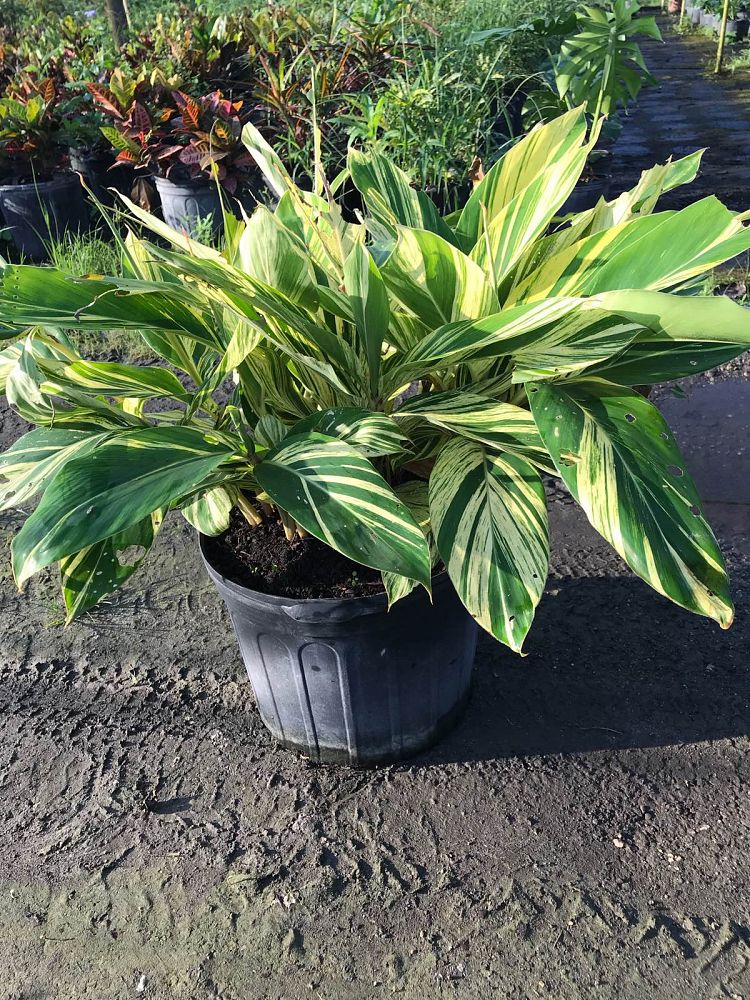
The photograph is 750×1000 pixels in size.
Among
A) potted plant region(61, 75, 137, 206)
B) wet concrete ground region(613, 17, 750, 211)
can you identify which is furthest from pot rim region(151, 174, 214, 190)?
wet concrete ground region(613, 17, 750, 211)

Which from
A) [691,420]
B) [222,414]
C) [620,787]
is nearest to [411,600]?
[222,414]

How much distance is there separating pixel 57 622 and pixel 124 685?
30 cm

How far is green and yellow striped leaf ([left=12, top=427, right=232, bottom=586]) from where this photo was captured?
35.4 inches

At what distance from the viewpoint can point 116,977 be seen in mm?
1253

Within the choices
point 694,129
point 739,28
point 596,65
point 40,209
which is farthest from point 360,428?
point 739,28

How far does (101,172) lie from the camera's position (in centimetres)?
447

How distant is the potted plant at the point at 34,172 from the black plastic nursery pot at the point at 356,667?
3.12 m

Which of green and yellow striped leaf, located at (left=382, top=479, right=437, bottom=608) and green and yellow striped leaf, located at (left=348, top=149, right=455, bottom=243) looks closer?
green and yellow striped leaf, located at (left=382, top=479, right=437, bottom=608)

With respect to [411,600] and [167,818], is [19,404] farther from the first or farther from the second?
[167,818]

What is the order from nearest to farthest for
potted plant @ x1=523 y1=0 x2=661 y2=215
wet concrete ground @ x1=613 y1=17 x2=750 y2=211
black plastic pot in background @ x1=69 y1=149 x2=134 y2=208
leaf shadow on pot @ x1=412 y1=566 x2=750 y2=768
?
leaf shadow on pot @ x1=412 y1=566 x2=750 y2=768, potted plant @ x1=523 y1=0 x2=661 y2=215, black plastic pot in background @ x1=69 y1=149 x2=134 y2=208, wet concrete ground @ x1=613 y1=17 x2=750 y2=211

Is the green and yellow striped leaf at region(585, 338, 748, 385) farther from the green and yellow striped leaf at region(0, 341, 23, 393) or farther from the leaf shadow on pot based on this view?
the green and yellow striped leaf at region(0, 341, 23, 393)

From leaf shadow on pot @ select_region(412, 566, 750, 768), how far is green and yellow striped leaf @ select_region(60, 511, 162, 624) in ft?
2.27

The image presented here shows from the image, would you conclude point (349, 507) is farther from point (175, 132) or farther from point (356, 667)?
point (175, 132)

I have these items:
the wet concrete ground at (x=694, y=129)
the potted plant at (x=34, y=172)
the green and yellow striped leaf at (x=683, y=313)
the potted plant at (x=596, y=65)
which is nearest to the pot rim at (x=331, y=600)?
the green and yellow striped leaf at (x=683, y=313)
